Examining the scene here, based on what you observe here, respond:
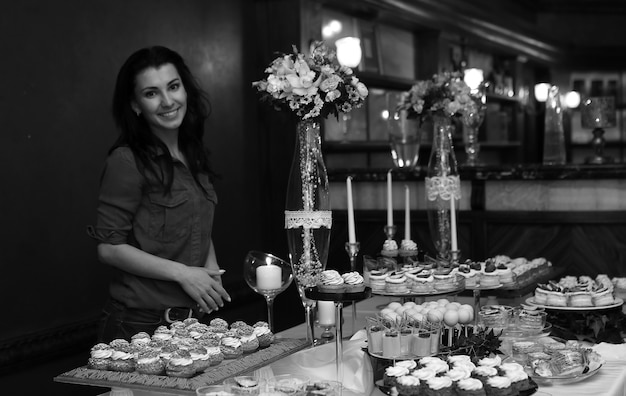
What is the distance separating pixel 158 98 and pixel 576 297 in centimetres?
156

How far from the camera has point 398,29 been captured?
23.0 feet

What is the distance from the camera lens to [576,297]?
9.84 ft

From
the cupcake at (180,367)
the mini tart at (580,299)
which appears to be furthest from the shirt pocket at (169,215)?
the mini tart at (580,299)

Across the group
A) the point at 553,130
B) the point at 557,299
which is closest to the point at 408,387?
the point at 557,299

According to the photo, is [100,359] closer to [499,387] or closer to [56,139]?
[499,387]

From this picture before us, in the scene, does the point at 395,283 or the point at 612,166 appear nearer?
the point at 395,283

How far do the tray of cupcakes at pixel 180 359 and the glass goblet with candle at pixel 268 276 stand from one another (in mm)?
295

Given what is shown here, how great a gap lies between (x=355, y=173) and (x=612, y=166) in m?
1.46

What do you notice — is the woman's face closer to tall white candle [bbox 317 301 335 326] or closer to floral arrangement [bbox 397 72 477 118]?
tall white candle [bbox 317 301 335 326]

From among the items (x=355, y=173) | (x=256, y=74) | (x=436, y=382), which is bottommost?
(x=436, y=382)

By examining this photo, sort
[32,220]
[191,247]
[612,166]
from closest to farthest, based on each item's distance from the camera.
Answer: [191,247] → [32,220] → [612,166]

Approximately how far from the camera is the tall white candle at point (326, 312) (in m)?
2.81

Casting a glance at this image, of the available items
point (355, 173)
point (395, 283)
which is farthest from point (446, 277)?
point (355, 173)

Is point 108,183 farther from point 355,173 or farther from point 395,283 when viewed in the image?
point 355,173
